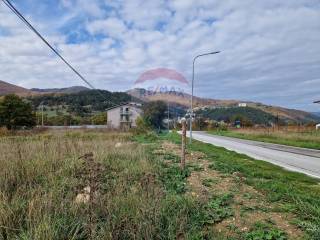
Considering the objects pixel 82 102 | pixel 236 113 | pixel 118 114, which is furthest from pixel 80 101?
pixel 236 113

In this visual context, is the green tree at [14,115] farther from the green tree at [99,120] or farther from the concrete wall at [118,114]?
the concrete wall at [118,114]

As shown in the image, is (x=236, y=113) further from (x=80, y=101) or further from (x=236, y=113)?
(x=80, y=101)

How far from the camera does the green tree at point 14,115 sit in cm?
6568

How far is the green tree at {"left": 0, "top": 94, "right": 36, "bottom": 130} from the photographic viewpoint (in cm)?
6568

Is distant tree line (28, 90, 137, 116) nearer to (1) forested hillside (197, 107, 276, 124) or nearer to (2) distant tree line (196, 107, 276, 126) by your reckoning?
(2) distant tree line (196, 107, 276, 126)

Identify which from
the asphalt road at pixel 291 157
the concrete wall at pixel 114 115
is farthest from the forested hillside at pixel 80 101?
the asphalt road at pixel 291 157

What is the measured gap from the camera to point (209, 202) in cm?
616

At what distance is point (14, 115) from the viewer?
66.2 metres

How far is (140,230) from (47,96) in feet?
478

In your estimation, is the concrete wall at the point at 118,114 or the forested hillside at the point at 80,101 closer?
the concrete wall at the point at 118,114

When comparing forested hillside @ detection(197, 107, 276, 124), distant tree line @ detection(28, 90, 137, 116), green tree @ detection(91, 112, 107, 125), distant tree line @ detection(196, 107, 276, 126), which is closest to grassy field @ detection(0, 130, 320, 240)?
green tree @ detection(91, 112, 107, 125)

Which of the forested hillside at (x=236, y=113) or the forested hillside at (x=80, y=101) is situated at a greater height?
the forested hillside at (x=80, y=101)

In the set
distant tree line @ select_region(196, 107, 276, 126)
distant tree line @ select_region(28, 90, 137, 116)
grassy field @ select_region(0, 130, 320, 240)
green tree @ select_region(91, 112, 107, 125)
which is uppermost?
distant tree line @ select_region(28, 90, 137, 116)

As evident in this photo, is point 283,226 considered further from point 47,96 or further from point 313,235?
point 47,96
